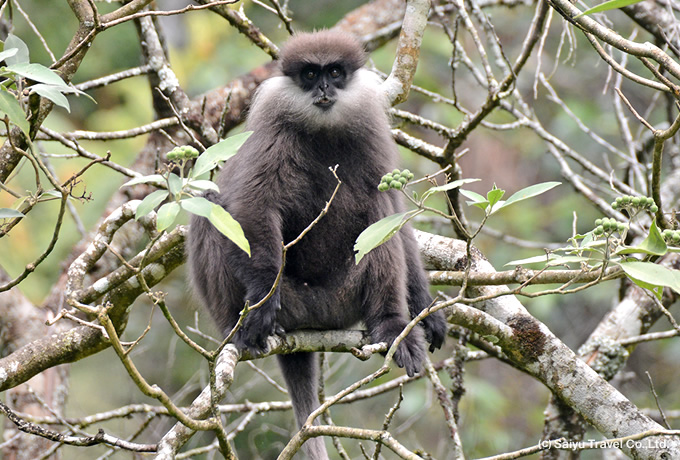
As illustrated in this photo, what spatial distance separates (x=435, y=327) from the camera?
12.4ft

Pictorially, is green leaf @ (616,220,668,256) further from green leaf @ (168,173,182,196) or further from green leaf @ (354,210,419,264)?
green leaf @ (168,173,182,196)

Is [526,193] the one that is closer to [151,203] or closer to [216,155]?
[216,155]

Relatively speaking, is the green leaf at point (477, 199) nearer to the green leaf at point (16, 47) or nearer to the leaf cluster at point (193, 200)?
the leaf cluster at point (193, 200)

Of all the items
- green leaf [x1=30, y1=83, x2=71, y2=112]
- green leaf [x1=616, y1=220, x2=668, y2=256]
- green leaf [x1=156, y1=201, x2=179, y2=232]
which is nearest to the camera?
green leaf [x1=156, y1=201, x2=179, y2=232]

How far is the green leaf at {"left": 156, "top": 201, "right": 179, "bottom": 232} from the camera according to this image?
189cm

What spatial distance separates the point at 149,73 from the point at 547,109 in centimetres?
796

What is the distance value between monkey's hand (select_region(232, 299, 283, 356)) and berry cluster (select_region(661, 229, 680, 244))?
5.67 feet

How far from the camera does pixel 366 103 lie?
4.05 m

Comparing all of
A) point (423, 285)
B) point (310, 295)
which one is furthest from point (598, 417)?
point (310, 295)

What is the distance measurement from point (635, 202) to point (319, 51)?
219cm

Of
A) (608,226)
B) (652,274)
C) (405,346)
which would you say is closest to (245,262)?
(405,346)

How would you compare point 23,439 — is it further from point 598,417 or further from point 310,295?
point 598,417

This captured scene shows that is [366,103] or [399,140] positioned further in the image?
[399,140]

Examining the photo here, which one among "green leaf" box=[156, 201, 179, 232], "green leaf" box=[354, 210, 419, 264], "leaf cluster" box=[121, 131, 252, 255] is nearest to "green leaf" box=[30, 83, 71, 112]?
"leaf cluster" box=[121, 131, 252, 255]
